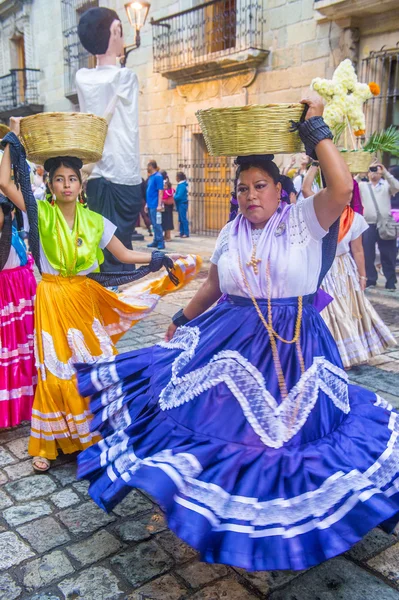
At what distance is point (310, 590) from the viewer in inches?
89.5

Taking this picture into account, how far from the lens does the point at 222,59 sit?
1348 centimetres

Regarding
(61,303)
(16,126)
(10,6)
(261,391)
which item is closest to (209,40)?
(10,6)

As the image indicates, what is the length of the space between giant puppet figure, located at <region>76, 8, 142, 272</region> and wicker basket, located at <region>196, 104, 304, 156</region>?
214 centimetres

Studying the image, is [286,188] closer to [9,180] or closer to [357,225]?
[9,180]

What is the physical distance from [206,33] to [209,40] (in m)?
0.18

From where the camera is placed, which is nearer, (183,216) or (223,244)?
(223,244)

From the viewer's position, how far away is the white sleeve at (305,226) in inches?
97.1

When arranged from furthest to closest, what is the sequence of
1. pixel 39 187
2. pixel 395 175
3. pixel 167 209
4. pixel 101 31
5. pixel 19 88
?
pixel 19 88 < pixel 167 209 < pixel 395 175 < pixel 39 187 < pixel 101 31

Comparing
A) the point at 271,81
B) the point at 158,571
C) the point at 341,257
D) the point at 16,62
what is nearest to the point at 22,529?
the point at 158,571

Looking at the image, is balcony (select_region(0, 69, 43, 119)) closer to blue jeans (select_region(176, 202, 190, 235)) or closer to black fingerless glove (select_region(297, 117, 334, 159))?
blue jeans (select_region(176, 202, 190, 235))

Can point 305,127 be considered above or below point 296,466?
above

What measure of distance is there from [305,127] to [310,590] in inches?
71.1

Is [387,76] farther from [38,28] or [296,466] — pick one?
[38,28]

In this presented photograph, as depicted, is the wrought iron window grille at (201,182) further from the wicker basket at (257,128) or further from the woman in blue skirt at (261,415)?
the wicker basket at (257,128)
